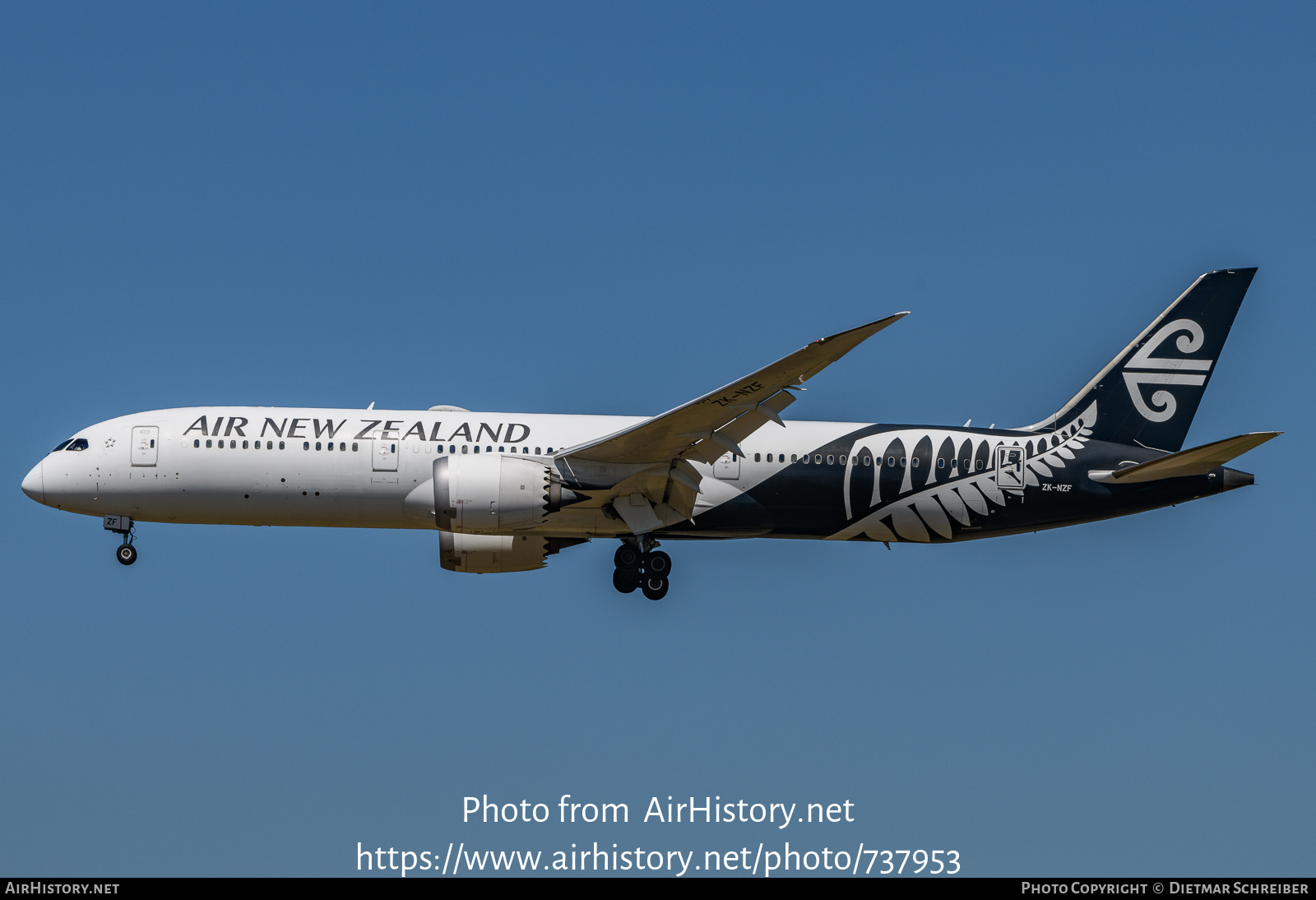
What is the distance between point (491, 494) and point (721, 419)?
5012mm

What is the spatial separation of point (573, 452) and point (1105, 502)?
1217 centimetres

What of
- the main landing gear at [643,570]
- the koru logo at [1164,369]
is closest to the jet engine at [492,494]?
the main landing gear at [643,570]

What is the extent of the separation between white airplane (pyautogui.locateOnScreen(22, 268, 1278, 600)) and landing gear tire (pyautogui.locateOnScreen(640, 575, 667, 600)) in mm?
41

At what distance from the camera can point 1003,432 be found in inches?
1323

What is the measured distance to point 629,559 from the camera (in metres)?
32.8

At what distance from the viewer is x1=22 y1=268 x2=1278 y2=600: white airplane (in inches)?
1216

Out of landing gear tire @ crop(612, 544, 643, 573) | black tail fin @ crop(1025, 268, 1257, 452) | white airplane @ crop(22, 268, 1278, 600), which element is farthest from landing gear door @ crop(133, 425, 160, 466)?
black tail fin @ crop(1025, 268, 1257, 452)

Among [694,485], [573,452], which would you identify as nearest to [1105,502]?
[694,485]

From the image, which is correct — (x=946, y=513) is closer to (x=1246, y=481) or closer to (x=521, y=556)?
(x=1246, y=481)

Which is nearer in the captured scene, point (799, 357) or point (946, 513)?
point (799, 357)

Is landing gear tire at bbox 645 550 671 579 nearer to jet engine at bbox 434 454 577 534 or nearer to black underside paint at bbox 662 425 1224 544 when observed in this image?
black underside paint at bbox 662 425 1224 544

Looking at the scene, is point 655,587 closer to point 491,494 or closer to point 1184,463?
point 491,494

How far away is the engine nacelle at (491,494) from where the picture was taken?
30.1 m

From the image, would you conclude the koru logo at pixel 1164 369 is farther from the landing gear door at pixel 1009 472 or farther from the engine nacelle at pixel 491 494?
the engine nacelle at pixel 491 494
